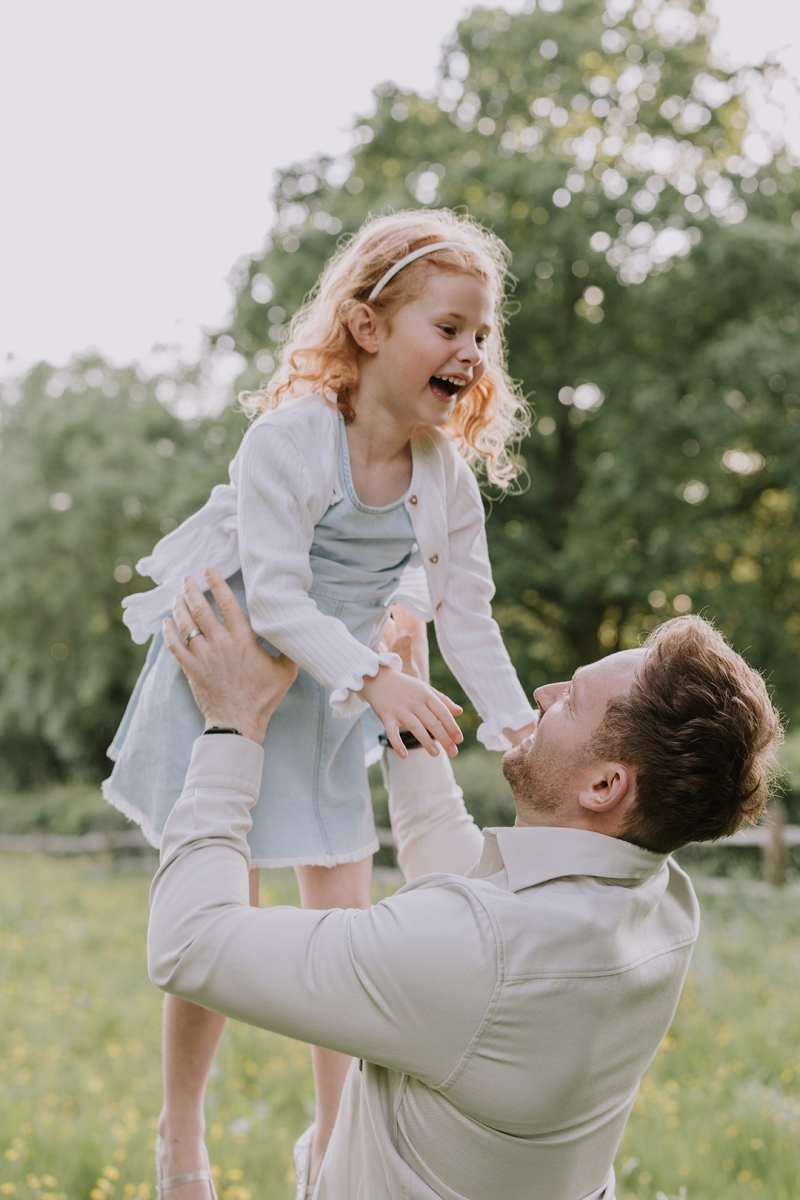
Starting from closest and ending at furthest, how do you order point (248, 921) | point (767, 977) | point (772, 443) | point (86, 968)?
point (248, 921) → point (767, 977) → point (86, 968) → point (772, 443)

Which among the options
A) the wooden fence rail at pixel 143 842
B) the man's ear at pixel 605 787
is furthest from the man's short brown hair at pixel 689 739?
the wooden fence rail at pixel 143 842

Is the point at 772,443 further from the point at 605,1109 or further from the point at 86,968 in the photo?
the point at 605,1109

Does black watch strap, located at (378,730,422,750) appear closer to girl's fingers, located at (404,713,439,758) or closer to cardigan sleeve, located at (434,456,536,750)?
cardigan sleeve, located at (434,456,536,750)

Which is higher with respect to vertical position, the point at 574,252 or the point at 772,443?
the point at 574,252

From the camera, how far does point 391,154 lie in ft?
50.0

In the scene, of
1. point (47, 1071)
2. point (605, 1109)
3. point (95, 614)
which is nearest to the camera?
point (605, 1109)

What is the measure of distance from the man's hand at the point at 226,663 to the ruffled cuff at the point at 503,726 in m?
0.41

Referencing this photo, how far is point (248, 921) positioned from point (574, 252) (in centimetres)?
1362

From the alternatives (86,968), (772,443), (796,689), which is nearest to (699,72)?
(772,443)

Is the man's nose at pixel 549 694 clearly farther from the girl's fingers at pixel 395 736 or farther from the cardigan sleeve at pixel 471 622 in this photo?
the cardigan sleeve at pixel 471 622

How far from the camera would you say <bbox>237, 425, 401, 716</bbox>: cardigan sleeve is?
170 centimetres

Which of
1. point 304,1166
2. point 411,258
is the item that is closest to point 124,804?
point 304,1166

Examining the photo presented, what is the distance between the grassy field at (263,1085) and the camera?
3.28m

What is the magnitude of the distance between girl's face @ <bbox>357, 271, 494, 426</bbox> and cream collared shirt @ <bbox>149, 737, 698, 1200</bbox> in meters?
0.70
